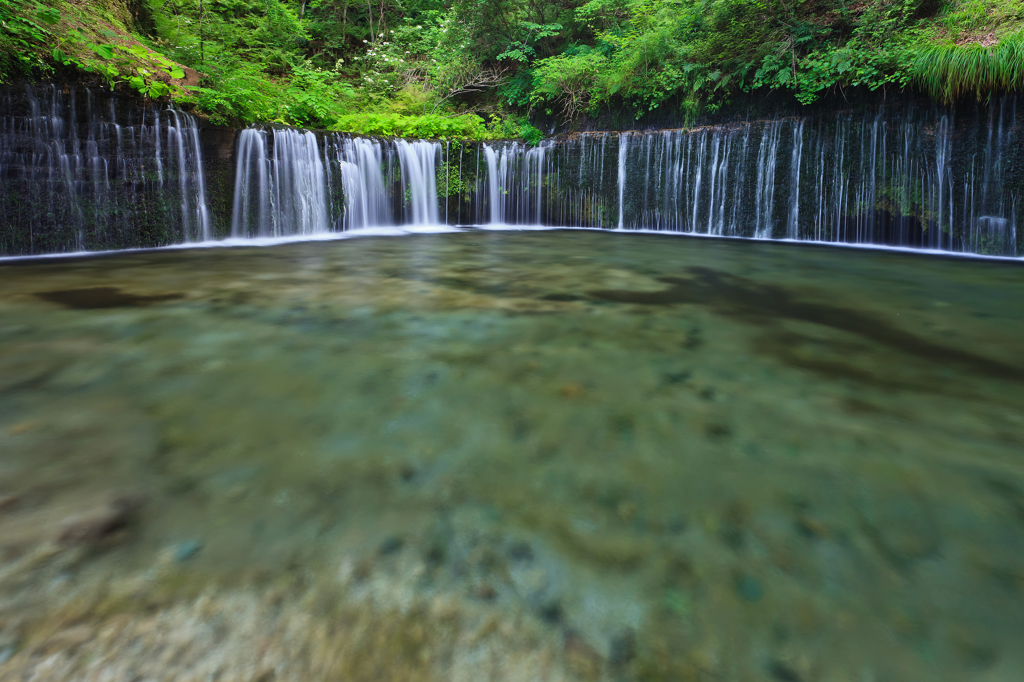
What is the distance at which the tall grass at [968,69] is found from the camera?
6816 mm

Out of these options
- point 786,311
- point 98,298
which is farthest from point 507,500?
point 98,298

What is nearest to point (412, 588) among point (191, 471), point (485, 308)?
point (191, 471)

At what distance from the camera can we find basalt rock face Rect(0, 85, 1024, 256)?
648cm

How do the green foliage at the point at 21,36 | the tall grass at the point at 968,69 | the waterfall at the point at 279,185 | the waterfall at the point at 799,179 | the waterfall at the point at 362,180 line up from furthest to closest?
the waterfall at the point at 362,180, the waterfall at the point at 279,185, the waterfall at the point at 799,179, the tall grass at the point at 968,69, the green foliage at the point at 21,36

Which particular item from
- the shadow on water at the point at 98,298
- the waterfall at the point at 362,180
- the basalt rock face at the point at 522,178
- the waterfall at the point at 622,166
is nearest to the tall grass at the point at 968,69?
the basalt rock face at the point at 522,178

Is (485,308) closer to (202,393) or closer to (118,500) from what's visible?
(202,393)

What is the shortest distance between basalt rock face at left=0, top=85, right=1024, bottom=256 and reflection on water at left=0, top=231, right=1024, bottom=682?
14.3 ft

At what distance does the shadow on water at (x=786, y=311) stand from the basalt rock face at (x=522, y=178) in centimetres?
470

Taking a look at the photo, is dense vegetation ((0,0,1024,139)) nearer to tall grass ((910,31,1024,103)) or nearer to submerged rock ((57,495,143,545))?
tall grass ((910,31,1024,103))

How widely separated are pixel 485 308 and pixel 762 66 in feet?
26.5

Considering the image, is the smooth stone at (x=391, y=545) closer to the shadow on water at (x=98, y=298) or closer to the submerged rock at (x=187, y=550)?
the submerged rock at (x=187, y=550)

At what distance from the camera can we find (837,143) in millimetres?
8445

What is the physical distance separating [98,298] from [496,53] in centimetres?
1268

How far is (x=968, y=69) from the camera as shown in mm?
7066
